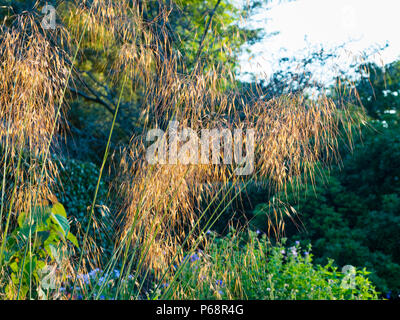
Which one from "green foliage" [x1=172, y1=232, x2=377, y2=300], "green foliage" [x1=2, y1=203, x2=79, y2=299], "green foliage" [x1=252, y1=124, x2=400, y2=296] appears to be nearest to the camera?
"green foliage" [x1=2, y1=203, x2=79, y2=299]

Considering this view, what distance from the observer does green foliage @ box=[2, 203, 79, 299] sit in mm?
1598

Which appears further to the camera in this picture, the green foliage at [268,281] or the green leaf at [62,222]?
the green foliage at [268,281]

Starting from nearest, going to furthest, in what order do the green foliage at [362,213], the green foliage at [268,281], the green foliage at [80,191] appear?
the green foliage at [268,281] → the green foliage at [80,191] → the green foliage at [362,213]

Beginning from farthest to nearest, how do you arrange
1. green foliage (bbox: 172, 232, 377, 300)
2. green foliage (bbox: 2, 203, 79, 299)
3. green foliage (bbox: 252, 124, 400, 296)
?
1. green foliage (bbox: 252, 124, 400, 296)
2. green foliage (bbox: 172, 232, 377, 300)
3. green foliage (bbox: 2, 203, 79, 299)

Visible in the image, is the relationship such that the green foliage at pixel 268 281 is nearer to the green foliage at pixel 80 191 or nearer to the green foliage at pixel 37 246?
the green foliage at pixel 37 246

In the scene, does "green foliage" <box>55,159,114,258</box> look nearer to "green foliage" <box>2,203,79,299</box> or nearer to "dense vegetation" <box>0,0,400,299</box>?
"dense vegetation" <box>0,0,400,299</box>

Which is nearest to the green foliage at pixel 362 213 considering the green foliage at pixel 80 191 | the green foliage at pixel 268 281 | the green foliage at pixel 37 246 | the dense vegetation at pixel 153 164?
the green foliage at pixel 268 281

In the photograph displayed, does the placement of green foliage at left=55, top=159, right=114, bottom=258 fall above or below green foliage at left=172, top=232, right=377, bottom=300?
above

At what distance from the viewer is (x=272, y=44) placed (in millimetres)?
6625

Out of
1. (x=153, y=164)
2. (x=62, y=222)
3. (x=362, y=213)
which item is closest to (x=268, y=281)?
(x=153, y=164)

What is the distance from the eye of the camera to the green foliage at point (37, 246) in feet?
5.24

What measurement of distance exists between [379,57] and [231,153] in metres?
0.80

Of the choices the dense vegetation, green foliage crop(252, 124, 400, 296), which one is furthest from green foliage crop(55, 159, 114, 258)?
green foliage crop(252, 124, 400, 296)
